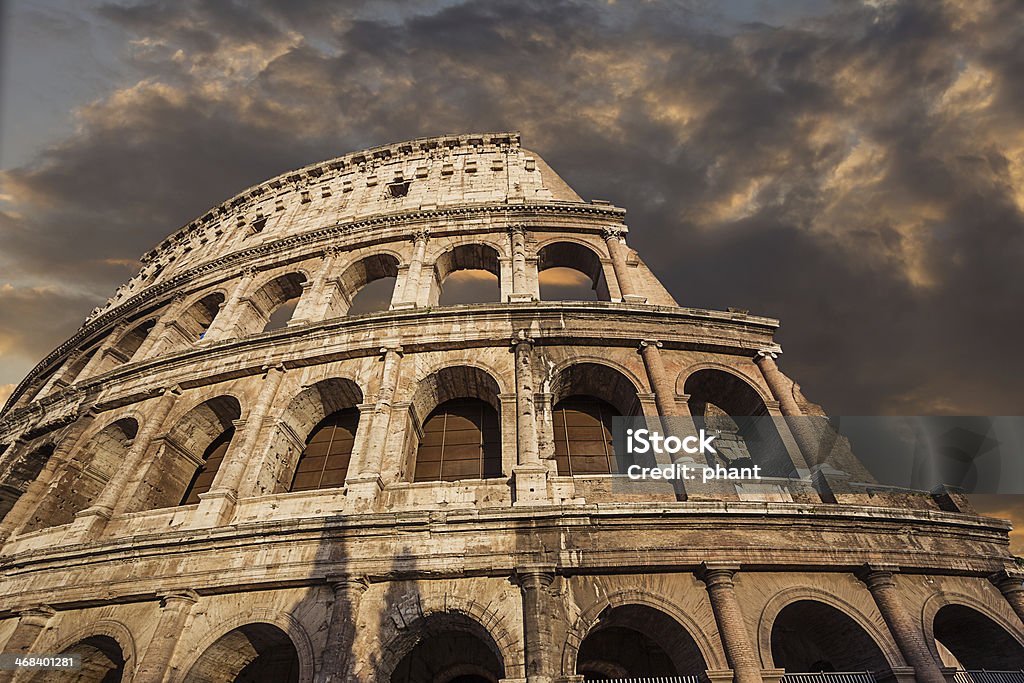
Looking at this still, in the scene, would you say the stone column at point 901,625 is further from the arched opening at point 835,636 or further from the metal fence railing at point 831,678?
the metal fence railing at point 831,678

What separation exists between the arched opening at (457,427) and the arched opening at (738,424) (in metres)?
4.72

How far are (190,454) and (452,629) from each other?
8.53m

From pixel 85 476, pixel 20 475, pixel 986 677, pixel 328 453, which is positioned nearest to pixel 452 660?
pixel 328 453

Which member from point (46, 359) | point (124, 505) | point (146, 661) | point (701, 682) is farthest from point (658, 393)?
point (46, 359)

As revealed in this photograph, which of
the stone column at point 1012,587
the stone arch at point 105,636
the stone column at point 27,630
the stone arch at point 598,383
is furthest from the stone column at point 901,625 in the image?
the stone column at point 27,630

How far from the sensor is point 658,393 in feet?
35.8

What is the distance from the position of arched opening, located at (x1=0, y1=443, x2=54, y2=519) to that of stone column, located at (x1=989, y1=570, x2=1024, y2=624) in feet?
75.7

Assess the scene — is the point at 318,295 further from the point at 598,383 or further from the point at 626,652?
the point at 626,652

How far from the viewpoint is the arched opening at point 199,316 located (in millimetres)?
16656

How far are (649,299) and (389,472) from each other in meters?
8.44

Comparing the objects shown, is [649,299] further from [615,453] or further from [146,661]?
[146,661]

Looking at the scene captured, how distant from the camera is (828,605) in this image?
8211 millimetres

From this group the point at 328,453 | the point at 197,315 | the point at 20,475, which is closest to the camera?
the point at 328,453

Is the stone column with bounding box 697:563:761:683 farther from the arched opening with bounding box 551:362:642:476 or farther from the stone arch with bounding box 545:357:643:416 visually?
the stone arch with bounding box 545:357:643:416
